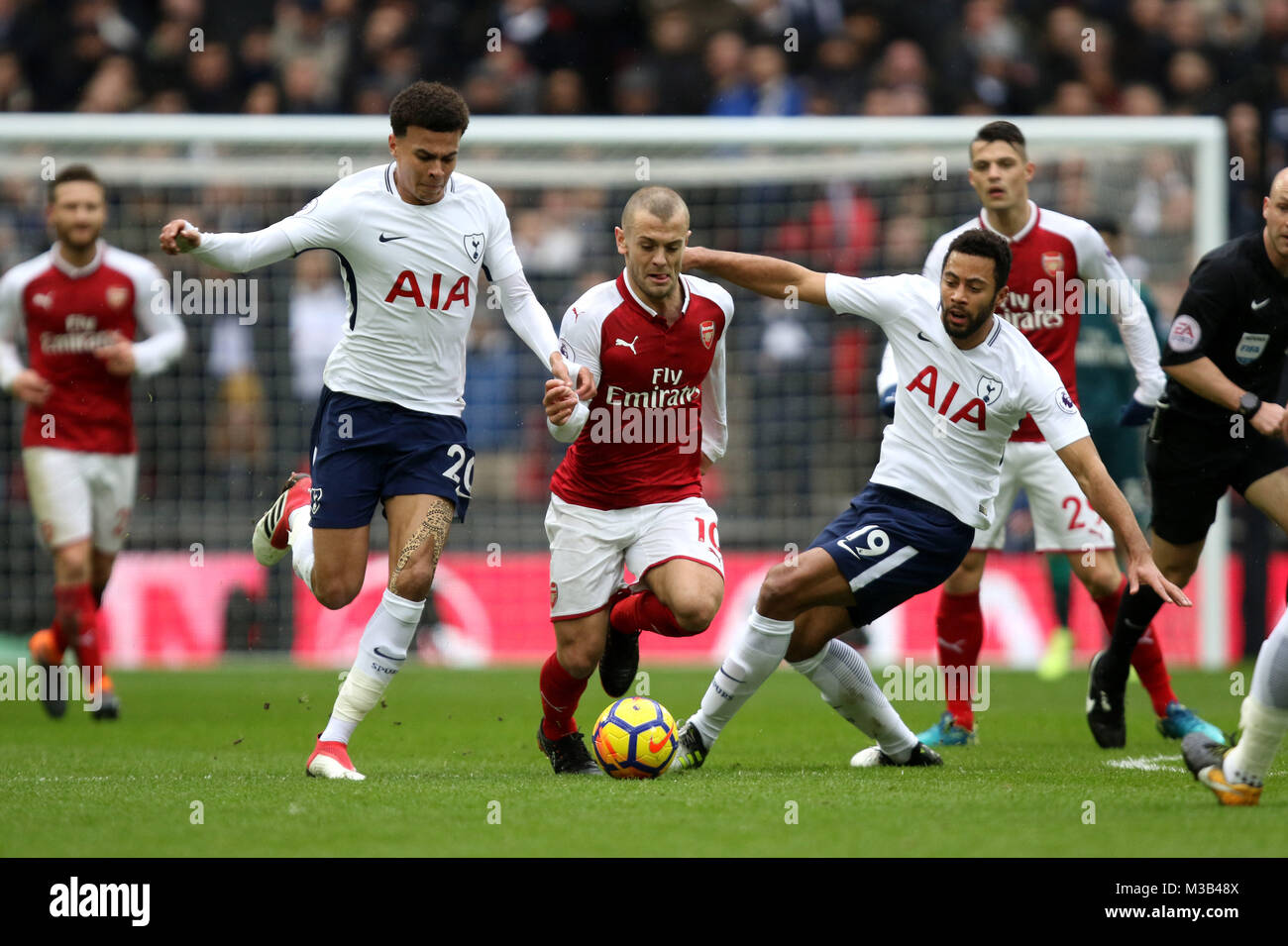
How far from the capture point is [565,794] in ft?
19.3

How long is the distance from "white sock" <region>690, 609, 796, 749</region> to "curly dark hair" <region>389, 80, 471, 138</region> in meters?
2.32

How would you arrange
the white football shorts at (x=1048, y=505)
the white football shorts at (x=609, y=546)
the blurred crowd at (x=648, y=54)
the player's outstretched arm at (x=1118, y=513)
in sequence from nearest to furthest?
the player's outstretched arm at (x=1118, y=513) < the white football shorts at (x=609, y=546) < the white football shorts at (x=1048, y=505) < the blurred crowd at (x=648, y=54)

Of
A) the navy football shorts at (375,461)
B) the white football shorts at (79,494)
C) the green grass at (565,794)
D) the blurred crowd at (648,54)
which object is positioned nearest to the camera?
the green grass at (565,794)

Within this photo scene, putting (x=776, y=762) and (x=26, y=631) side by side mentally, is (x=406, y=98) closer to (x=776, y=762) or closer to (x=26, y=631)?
(x=776, y=762)

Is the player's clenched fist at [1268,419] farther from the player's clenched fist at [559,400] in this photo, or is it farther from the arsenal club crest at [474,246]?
the arsenal club crest at [474,246]

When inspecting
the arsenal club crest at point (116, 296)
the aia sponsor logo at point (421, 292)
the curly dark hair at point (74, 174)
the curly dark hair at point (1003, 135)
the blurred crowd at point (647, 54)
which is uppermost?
the blurred crowd at point (647, 54)

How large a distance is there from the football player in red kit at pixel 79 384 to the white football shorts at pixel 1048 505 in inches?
193

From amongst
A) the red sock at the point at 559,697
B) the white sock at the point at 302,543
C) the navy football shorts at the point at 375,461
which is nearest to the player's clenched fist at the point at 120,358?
the white sock at the point at 302,543

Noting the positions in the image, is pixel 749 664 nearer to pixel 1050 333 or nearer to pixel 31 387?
pixel 1050 333

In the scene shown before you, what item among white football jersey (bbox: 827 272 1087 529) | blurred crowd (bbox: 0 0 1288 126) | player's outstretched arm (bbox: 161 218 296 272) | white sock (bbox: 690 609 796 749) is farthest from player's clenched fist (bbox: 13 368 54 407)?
blurred crowd (bbox: 0 0 1288 126)

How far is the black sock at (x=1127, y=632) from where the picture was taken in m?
7.64

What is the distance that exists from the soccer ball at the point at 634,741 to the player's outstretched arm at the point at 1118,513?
6.09 ft

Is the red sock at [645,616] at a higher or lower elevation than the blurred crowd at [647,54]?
lower

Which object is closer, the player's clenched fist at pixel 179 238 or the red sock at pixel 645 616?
the player's clenched fist at pixel 179 238
